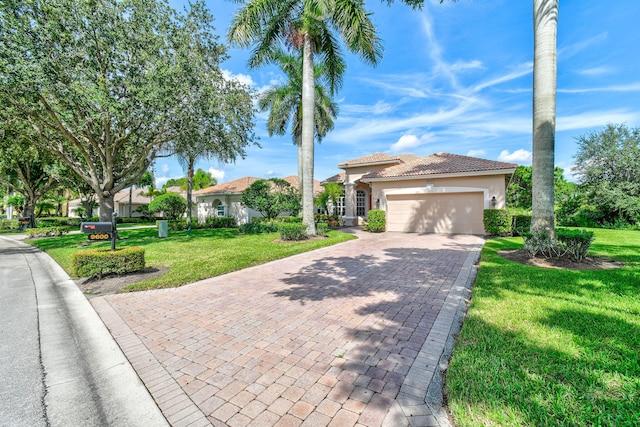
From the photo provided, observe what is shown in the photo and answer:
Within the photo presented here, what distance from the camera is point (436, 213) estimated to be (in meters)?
16.4

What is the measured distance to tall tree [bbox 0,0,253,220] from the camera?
9922mm

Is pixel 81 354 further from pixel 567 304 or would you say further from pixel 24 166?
pixel 24 166

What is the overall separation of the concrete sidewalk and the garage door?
15529mm

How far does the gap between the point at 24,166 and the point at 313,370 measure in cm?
3148

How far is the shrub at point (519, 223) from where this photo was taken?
13.5m

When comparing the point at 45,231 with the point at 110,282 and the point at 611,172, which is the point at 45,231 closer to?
the point at 110,282

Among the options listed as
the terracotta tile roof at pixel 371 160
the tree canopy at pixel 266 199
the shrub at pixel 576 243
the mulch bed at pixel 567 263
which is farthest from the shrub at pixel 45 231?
the shrub at pixel 576 243

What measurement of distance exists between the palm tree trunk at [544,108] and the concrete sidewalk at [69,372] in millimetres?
9616

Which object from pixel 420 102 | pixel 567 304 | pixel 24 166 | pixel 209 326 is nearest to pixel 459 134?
pixel 420 102

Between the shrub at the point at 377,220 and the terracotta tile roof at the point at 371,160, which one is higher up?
the terracotta tile roof at the point at 371,160

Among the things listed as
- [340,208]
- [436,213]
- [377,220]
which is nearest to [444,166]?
[436,213]

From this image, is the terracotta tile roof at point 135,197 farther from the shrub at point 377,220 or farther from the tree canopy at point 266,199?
the shrub at point 377,220

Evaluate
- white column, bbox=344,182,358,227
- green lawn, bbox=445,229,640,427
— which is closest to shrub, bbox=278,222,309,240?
green lawn, bbox=445,229,640,427

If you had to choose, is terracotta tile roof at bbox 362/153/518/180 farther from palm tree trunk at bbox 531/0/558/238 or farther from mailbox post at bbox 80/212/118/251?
mailbox post at bbox 80/212/118/251
